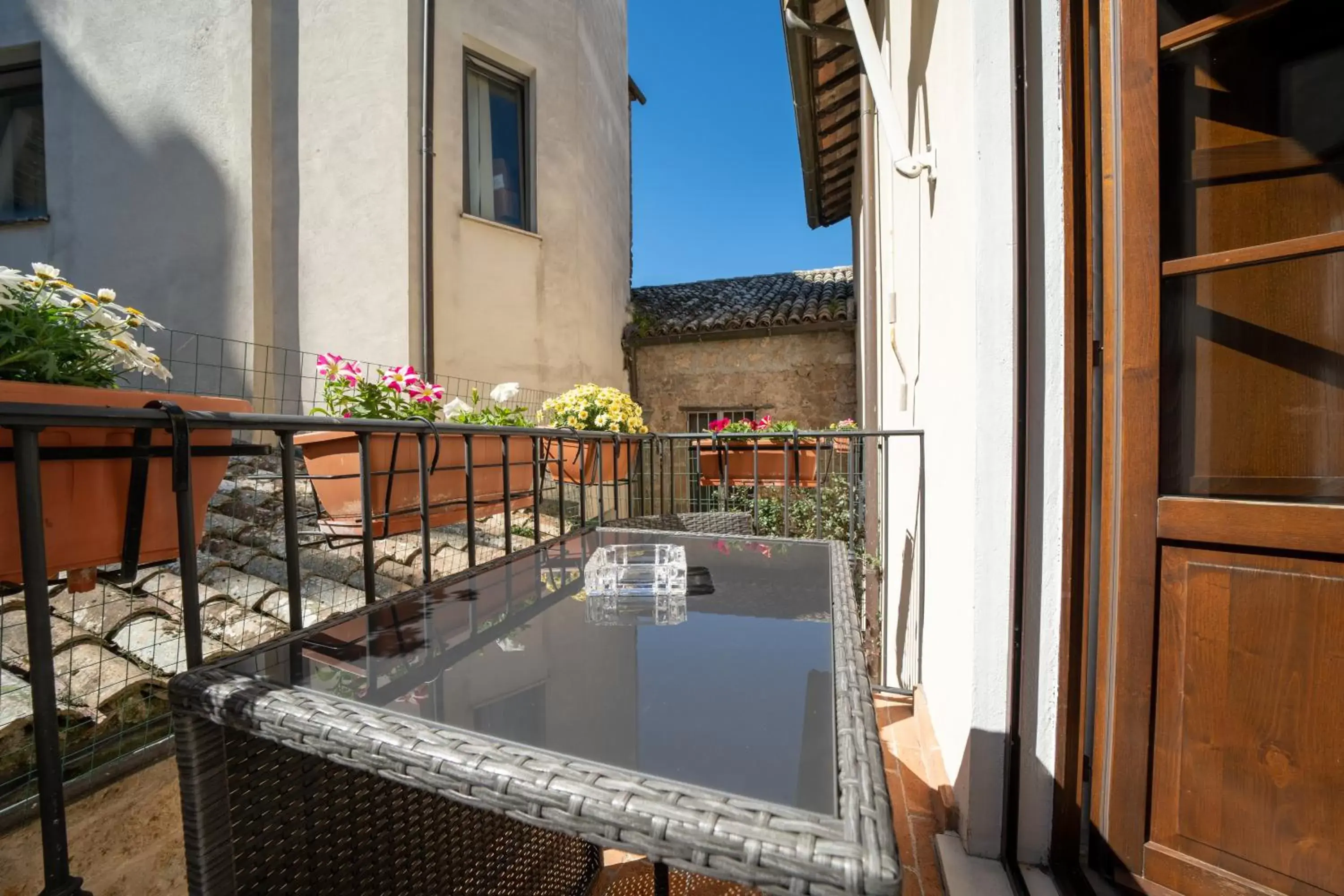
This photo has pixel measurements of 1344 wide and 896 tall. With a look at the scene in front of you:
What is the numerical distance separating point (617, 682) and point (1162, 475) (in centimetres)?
106

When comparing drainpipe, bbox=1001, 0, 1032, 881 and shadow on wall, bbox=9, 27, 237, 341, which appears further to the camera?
shadow on wall, bbox=9, 27, 237, 341

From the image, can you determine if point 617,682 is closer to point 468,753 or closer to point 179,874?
point 468,753

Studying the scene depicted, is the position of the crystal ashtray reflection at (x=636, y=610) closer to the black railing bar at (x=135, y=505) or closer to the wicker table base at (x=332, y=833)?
the wicker table base at (x=332, y=833)

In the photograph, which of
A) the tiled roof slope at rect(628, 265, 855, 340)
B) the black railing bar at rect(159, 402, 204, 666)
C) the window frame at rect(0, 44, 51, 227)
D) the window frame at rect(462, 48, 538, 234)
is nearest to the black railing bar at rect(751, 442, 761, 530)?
the black railing bar at rect(159, 402, 204, 666)

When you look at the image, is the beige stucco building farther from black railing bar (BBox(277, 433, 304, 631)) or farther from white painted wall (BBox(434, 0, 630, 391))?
black railing bar (BBox(277, 433, 304, 631))

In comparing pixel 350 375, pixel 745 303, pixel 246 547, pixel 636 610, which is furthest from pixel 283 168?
pixel 636 610

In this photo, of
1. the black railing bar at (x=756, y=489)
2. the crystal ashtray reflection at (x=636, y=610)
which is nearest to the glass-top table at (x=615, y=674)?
the crystal ashtray reflection at (x=636, y=610)

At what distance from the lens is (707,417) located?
7.16m

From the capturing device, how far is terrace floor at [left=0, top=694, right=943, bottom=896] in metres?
1.24

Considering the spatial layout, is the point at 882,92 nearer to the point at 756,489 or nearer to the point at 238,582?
the point at 756,489

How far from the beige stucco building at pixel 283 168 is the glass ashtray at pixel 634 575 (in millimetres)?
4004

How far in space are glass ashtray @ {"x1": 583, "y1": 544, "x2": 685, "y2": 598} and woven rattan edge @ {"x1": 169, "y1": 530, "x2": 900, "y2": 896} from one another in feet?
1.46

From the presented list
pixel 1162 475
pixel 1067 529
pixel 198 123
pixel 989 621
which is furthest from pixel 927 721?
pixel 198 123

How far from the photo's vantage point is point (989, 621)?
1.25 metres
